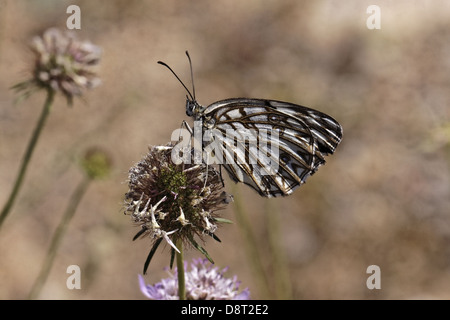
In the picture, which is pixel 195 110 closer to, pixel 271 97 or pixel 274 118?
pixel 274 118

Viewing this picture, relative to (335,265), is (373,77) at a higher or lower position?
higher

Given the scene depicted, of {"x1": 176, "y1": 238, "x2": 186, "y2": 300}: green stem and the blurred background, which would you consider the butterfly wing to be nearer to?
{"x1": 176, "y1": 238, "x2": 186, "y2": 300}: green stem

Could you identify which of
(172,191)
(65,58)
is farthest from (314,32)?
(172,191)

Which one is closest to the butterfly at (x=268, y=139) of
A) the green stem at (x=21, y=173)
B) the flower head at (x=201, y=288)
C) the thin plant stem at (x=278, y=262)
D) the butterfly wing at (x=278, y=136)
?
the butterfly wing at (x=278, y=136)

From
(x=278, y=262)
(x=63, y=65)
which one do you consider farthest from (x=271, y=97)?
(x=63, y=65)
